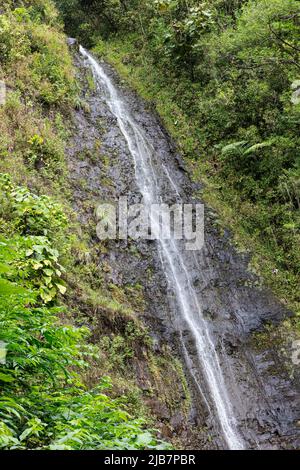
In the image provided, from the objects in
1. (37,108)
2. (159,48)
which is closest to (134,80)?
(159,48)

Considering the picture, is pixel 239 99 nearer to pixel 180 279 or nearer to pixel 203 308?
pixel 180 279

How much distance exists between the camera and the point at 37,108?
12.6 metres

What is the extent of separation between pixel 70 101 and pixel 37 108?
84.3 inches

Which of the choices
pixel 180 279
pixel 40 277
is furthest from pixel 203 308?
pixel 40 277

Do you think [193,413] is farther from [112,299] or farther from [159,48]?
[159,48]

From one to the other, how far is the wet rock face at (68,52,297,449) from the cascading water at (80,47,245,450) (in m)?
0.13

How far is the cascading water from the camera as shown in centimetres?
926

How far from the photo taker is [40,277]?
7.18 m

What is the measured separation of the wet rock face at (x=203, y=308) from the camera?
902 centimetres

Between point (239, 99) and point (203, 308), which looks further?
point (239, 99)

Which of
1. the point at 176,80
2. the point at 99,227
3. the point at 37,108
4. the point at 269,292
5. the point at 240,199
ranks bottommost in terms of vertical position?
the point at 269,292

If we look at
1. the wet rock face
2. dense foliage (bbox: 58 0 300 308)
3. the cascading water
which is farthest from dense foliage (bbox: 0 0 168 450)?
dense foliage (bbox: 58 0 300 308)

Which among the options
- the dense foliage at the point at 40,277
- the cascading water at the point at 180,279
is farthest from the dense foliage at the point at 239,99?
the dense foliage at the point at 40,277

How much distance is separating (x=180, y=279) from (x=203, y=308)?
1.01 meters
